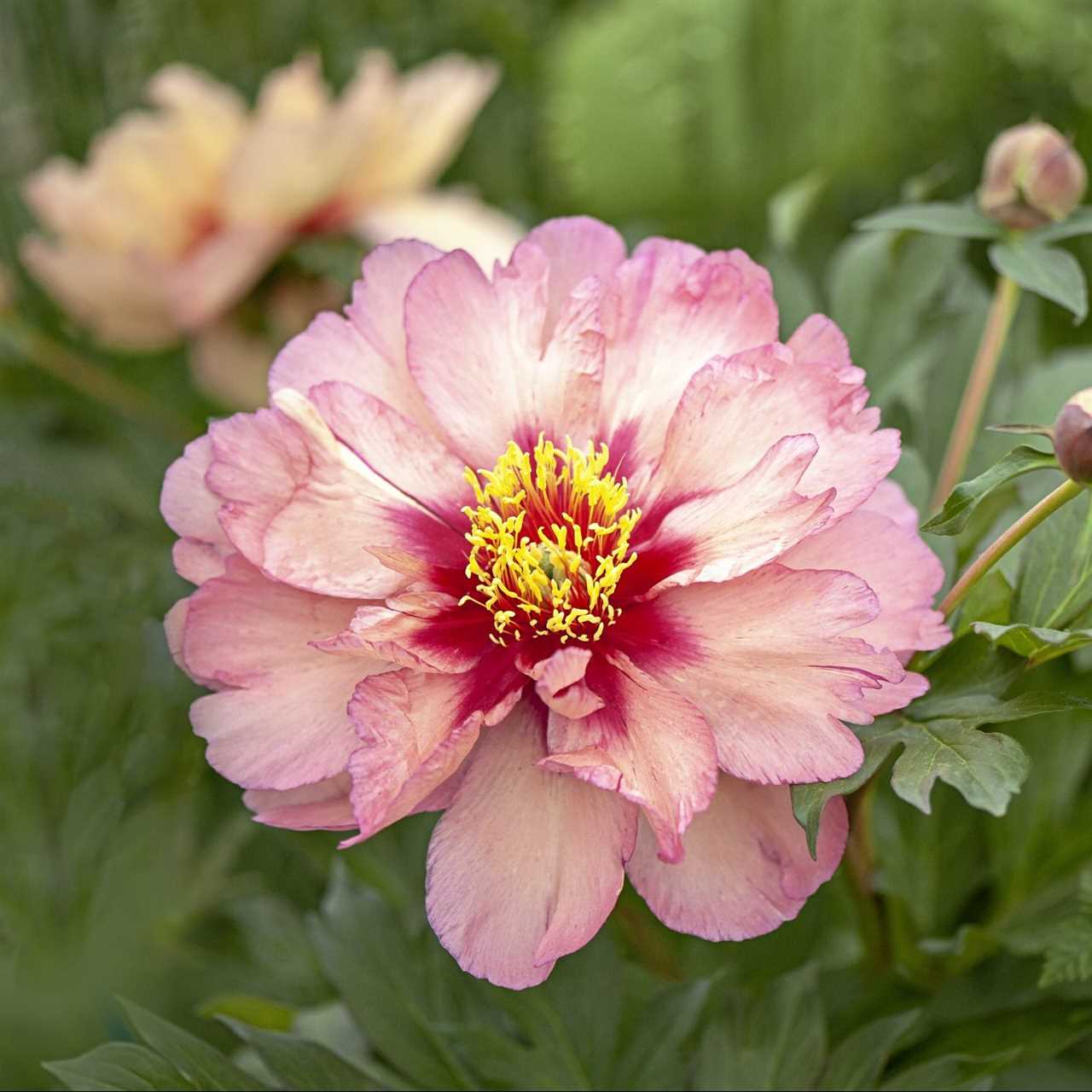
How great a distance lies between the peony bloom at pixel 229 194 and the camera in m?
0.59

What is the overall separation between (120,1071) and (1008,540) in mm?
228

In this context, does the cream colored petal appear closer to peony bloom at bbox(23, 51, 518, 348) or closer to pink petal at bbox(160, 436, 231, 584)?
peony bloom at bbox(23, 51, 518, 348)

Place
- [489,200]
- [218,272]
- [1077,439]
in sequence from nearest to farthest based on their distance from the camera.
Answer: [1077,439]
[218,272]
[489,200]

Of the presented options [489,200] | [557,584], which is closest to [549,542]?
[557,584]

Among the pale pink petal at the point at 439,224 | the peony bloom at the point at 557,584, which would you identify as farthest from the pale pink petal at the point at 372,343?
the pale pink petal at the point at 439,224

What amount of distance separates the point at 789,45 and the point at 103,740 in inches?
23.0

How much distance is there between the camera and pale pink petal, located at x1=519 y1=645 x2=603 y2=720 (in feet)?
0.91

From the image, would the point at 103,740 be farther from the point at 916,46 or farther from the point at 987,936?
the point at 916,46

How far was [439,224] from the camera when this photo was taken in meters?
0.61

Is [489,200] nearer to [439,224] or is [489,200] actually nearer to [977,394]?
[439,224]

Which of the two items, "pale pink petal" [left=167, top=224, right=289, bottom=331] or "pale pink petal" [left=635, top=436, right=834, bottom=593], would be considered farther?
"pale pink petal" [left=167, top=224, right=289, bottom=331]

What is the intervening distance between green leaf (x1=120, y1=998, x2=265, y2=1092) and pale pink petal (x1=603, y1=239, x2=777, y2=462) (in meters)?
0.17

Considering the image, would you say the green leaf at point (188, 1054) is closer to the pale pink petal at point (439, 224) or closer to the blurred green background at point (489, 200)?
the blurred green background at point (489, 200)

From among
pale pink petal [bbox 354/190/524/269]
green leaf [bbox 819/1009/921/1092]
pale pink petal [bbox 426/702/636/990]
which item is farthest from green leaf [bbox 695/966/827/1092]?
pale pink petal [bbox 354/190/524/269]
